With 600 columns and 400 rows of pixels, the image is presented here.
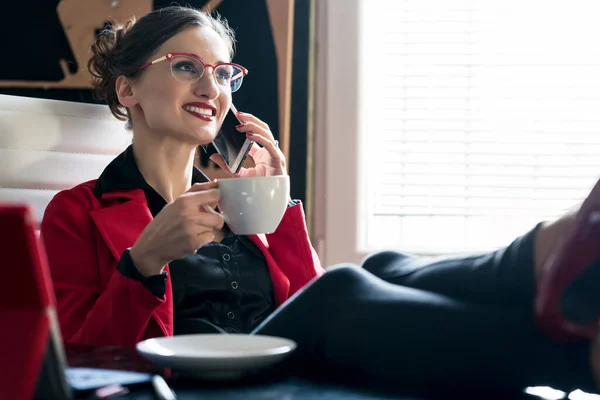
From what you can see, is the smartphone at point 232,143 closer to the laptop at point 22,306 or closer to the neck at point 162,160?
the neck at point 162,160

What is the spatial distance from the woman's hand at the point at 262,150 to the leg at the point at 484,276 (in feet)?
2.99

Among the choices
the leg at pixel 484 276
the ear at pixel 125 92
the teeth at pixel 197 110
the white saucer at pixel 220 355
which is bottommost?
the white saucer at pixel 220 355

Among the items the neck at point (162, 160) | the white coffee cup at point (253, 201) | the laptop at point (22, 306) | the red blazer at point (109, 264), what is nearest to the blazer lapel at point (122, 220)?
the red blazer at point (109, 264)

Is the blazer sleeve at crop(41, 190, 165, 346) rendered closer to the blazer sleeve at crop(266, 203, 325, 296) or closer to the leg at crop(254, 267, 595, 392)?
the blazer sleeve at crop(266, 203, 325, 296)

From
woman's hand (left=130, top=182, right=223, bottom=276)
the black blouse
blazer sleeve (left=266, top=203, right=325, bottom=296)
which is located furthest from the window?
woman's hand (left=130, top=182, right=223, bottom=276)

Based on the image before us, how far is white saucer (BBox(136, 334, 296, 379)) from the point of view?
2.18ft

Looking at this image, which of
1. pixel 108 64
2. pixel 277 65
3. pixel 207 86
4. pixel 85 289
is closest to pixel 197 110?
pixel 207 86

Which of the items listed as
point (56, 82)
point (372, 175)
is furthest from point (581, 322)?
point (56, 82)

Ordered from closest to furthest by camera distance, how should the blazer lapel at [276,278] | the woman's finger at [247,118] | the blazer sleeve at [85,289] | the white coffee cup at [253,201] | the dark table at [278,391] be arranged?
the dark table at [278,391] < the white coffee cup at [253,201] < the blazer sleeve at [85,289] < the blazer lapel at [276,278] < the woman's finger at [247,118]

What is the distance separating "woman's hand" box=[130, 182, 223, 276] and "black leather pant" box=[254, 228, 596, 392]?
33 centimetres

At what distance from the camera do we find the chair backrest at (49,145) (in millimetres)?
1747

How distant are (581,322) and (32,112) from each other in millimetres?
1462

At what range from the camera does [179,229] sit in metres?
1.12

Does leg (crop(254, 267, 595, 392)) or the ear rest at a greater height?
the ear
